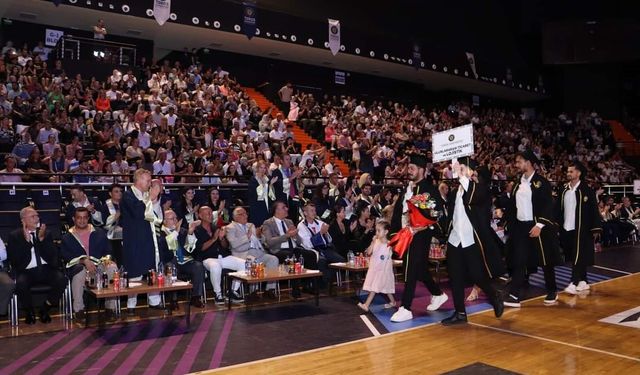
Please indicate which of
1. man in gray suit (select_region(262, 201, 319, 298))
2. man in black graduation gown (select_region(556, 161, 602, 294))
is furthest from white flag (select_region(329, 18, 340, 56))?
man in black graduation gown (select_region(556, 161, 602, 294))

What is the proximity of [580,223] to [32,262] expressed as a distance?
7777mm

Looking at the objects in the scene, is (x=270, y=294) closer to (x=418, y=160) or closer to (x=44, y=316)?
(x=44, y=316)

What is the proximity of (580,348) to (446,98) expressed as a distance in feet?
82.7

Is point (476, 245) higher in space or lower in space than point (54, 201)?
lower

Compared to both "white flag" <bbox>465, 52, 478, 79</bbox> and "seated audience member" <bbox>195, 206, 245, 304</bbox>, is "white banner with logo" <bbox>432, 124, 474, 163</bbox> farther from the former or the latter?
"white flag" <bbox>465, 52, 478, 79</bbox>

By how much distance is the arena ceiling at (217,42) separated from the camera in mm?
17578

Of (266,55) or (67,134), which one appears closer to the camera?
(67,134)

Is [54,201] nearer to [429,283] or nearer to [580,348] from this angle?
[429,283]

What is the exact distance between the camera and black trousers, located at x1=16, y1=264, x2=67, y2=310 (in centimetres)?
708

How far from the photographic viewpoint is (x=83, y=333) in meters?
6.64

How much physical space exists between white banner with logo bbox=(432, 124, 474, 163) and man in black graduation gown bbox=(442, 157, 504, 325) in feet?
0.63

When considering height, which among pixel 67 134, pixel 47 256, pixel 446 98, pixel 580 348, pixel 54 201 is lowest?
pixel 580 348

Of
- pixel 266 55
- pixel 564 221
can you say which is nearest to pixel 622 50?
pixel 266 55

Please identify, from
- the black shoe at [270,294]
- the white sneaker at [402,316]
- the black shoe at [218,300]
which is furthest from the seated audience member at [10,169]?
the white sneaker at [402,316]
